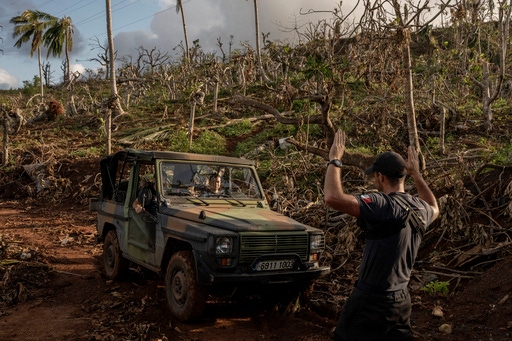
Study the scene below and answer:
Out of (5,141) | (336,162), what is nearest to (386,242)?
(336,162)

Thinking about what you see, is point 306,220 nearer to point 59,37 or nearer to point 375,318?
point 375,318

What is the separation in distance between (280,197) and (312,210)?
2.88ft

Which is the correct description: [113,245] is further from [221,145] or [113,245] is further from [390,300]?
[221,145]

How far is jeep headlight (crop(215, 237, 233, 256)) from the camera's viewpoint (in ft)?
17.2

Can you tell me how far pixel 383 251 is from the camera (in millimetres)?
3176

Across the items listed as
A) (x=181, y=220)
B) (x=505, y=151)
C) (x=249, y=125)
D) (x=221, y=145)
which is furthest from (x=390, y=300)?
(x=249, y=125)

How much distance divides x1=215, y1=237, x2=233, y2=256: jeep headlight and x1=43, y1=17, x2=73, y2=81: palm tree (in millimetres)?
31279

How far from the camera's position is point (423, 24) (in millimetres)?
8297

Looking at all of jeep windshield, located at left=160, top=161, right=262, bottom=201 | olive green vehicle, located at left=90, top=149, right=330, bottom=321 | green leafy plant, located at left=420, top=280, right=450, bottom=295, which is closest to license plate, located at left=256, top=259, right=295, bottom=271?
olive green vehicle, located at left=90, top=149, right=330, bottom=321

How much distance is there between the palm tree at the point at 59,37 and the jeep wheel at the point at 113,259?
1119 inches

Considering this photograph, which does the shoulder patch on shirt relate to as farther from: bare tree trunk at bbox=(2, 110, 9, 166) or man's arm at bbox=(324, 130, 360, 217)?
bare tree trunk at bbox=(2, 110, 9, 166)

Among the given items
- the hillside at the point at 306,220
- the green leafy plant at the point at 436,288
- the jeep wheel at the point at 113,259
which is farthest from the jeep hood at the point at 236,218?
the green leafy plant at the point at 436,288

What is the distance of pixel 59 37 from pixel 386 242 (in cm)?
3487

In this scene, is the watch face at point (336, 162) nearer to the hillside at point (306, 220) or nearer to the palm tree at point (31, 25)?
the hillside at point (306, 220)
